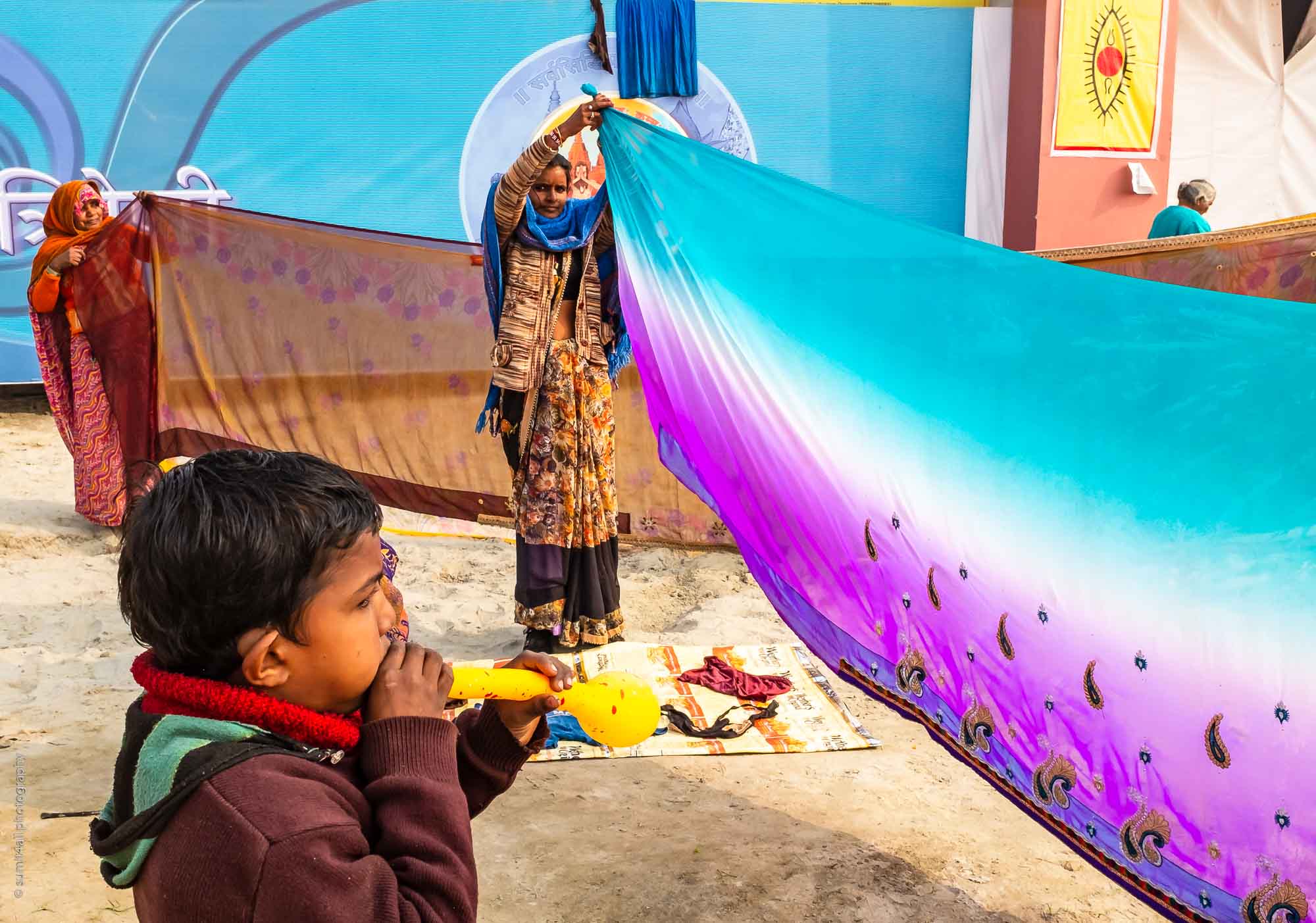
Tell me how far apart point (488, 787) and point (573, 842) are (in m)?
1.38

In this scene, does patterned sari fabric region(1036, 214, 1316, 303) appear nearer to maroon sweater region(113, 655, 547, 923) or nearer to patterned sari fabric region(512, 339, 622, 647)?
patterned sari fabric region(512, 339, 622, 647)

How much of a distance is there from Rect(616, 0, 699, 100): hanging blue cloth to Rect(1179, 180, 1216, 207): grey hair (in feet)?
15.1

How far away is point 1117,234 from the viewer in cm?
842

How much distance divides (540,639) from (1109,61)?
663 centimetres

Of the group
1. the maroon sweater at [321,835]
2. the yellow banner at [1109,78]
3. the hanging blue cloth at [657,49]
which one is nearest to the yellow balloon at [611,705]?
the maroon sweater at [321,835]

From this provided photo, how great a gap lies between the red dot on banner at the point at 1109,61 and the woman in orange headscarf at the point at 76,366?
6.80m

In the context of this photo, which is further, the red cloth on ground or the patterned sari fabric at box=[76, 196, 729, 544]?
the patterned sari fabric at box=[76, 196, 729, 544]

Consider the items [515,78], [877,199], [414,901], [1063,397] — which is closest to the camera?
[414,901]

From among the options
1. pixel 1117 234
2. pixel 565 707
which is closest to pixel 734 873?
pixel 565 707

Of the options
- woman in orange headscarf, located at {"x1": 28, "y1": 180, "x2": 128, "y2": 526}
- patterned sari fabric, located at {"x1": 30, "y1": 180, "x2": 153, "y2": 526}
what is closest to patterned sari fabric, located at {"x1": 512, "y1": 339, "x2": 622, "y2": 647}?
patterned sari fabric, located at {"x1": 30, "y1": 180, "x2": 153, "y2": 526}

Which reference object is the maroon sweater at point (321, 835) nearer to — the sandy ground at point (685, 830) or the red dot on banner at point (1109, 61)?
the sandy ground at point (685, 830)

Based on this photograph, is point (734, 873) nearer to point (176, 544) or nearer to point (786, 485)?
point (786, 485)

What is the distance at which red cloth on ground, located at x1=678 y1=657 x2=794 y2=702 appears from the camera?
3.62 metres

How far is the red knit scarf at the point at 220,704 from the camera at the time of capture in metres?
1.05
